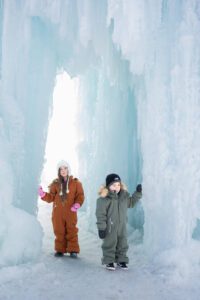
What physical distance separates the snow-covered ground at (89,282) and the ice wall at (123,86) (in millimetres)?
418

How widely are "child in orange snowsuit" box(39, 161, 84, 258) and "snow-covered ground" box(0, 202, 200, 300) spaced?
0.22m

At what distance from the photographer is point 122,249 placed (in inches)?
198

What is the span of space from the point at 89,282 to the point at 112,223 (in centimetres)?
87

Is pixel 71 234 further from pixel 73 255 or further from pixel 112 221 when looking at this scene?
pixel 112 221

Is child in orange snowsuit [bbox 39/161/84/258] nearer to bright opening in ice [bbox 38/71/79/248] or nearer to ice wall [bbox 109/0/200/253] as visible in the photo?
ice wall [bbox 109/0/200/253]

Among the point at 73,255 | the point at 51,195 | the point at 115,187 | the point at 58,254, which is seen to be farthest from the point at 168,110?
the point at 58,254

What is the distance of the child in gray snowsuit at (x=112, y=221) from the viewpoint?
4926mm

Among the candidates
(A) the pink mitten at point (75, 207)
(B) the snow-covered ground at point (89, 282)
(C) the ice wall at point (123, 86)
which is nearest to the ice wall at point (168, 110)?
(C) the ice wall at point (123, 86)

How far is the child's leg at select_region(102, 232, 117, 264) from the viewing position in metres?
4.91

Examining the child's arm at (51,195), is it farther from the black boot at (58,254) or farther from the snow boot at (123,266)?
the snow boot at (123,266)

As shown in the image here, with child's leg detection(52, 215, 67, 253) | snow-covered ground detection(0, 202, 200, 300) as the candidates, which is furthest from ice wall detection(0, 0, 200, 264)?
snow-covered ground detection(0, 202, 200, 300)

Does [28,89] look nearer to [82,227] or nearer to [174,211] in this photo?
[174,211]

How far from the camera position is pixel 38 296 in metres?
3.76

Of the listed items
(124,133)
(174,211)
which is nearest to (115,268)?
(174,211)
